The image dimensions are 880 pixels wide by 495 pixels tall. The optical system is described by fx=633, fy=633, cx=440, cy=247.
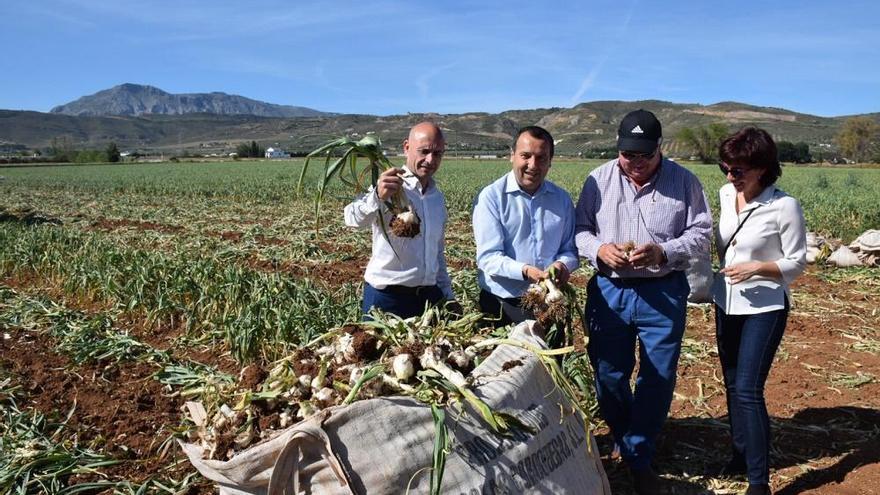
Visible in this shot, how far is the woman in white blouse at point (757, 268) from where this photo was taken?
2.94 meters

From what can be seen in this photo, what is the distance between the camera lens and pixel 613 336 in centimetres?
321

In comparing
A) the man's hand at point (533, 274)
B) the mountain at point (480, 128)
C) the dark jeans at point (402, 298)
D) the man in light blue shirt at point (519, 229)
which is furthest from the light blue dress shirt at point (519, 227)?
the mountain at point (480, 128)

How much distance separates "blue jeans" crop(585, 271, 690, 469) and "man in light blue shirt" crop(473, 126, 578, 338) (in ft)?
0.99

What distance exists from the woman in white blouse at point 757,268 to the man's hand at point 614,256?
53cm

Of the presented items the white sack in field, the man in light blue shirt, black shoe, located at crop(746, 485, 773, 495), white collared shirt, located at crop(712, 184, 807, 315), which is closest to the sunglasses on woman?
white collared shirt, located at crop(712, 184, 807, 315)

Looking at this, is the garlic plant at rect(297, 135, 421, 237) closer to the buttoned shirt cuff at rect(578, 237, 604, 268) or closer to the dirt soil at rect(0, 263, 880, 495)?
the buttoned shirt cuff at rect(578, 237, 604, 268)

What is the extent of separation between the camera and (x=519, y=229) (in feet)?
10.5

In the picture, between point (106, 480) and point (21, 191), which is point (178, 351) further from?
point (21, 191)

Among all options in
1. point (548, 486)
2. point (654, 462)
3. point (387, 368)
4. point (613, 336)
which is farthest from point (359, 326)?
point (654, 462)

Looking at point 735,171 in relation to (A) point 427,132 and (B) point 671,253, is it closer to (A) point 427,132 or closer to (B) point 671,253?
(B) point 671,253

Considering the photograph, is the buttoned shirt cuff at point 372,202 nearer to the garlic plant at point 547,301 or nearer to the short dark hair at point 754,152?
the garlic plant at point 547,301

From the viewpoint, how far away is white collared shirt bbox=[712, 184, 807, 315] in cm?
294

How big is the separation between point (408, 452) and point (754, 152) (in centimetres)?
212

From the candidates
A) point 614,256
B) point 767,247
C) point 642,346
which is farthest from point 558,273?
point 767,247
